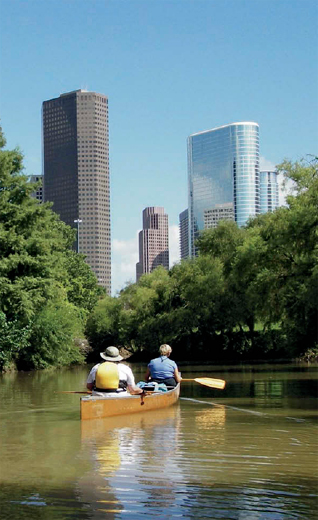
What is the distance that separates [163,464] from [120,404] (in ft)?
18.6

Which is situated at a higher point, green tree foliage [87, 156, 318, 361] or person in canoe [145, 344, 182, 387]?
green tree foliage [87, 156, 318, 361]

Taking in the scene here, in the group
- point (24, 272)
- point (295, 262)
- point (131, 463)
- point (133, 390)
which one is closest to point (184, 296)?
point (24, 272)

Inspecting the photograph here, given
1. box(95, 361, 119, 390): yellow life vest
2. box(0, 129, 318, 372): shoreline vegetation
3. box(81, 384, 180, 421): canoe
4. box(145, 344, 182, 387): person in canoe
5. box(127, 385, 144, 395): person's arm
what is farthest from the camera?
box(0, 129, 318, 372): shoreline vegetation

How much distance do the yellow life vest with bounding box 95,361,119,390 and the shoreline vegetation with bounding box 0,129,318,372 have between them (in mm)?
14446

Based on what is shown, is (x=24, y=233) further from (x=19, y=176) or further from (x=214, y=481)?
(x=214, y=481)

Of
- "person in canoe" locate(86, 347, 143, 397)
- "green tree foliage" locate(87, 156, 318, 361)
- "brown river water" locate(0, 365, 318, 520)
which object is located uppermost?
"green tree foliage" locate(87, 156, 318, 361)

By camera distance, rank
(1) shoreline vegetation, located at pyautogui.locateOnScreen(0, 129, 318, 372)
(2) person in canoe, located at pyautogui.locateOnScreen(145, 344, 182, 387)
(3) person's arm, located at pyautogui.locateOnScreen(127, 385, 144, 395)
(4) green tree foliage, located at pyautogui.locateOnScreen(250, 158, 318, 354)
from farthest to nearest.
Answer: (1) shoreline vegetation, located at pyautogui.locateOnScreen(0, 129, 318, 372)
(4) green tree foliage, located at pyautogui.locateOnScreen(250, 158, 318, 354)
(2) person in canoe, located at pyautogui.locateOnScreen(145, 344, 182, 387)
(3) person's arm, located at pyautogui.locateOnScreen(127, 385, 144, 395)

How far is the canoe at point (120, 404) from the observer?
14.7 m

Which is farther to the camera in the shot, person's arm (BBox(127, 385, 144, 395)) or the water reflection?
person's arm (BBox(127, 385, 144, 395))

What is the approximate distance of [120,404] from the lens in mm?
15484

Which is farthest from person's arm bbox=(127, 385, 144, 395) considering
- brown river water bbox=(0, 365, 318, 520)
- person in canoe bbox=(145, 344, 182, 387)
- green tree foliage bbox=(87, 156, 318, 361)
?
green tree foliage bbox=(87, 156, 318, 361)

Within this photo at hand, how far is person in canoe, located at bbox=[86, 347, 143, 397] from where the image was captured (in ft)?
51.0

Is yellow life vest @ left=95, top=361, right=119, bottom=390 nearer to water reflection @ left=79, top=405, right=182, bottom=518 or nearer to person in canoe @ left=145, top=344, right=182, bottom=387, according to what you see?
water reflection @ left=79, top=405, right=182, bottom=518

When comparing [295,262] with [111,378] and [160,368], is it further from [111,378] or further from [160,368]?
[111,378]
